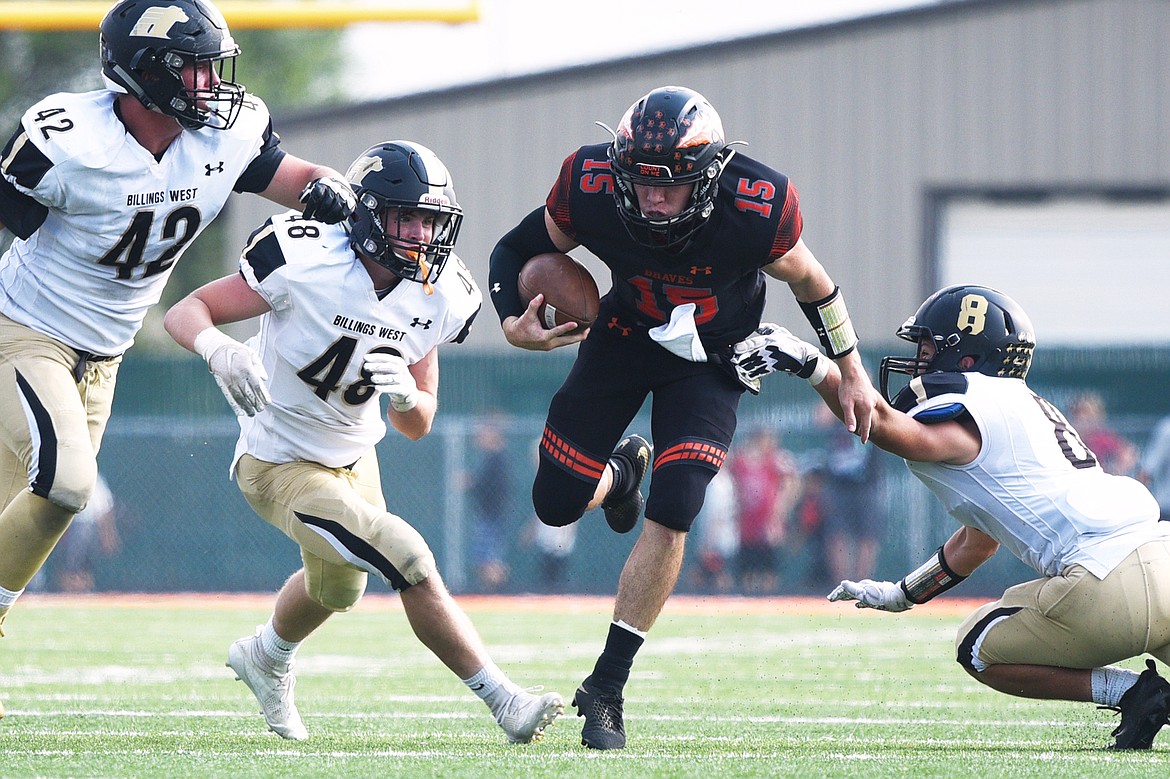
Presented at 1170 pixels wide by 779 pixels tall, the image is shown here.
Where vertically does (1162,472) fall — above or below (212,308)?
below

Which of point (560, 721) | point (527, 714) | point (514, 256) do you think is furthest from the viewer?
point (560, 721)

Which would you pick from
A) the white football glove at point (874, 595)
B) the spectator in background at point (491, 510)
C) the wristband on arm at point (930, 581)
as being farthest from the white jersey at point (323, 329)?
the spectator in background at point (491, 510)

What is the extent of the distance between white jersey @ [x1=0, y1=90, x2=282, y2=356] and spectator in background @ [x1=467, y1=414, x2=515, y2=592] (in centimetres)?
791

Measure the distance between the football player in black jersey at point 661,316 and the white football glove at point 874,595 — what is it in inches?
20.9

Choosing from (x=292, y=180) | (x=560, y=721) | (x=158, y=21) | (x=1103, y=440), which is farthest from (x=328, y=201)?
(x=1103, y=440)

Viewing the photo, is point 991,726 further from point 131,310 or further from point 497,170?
point 497,170

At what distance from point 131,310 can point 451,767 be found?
5.91ft

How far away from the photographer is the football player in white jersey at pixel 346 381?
13.3ft

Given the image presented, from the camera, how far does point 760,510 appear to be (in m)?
12.1

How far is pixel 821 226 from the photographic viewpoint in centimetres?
1598

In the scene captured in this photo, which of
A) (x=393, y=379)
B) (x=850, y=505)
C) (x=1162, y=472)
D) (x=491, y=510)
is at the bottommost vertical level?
(x=491, y=510)

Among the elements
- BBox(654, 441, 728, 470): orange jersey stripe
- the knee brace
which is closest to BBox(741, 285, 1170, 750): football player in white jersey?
BBox(654, 441, 728, 470): orange jersey stripe

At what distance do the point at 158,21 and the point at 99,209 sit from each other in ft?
1.84

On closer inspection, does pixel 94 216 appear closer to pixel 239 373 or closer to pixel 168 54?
pixel 168 54
